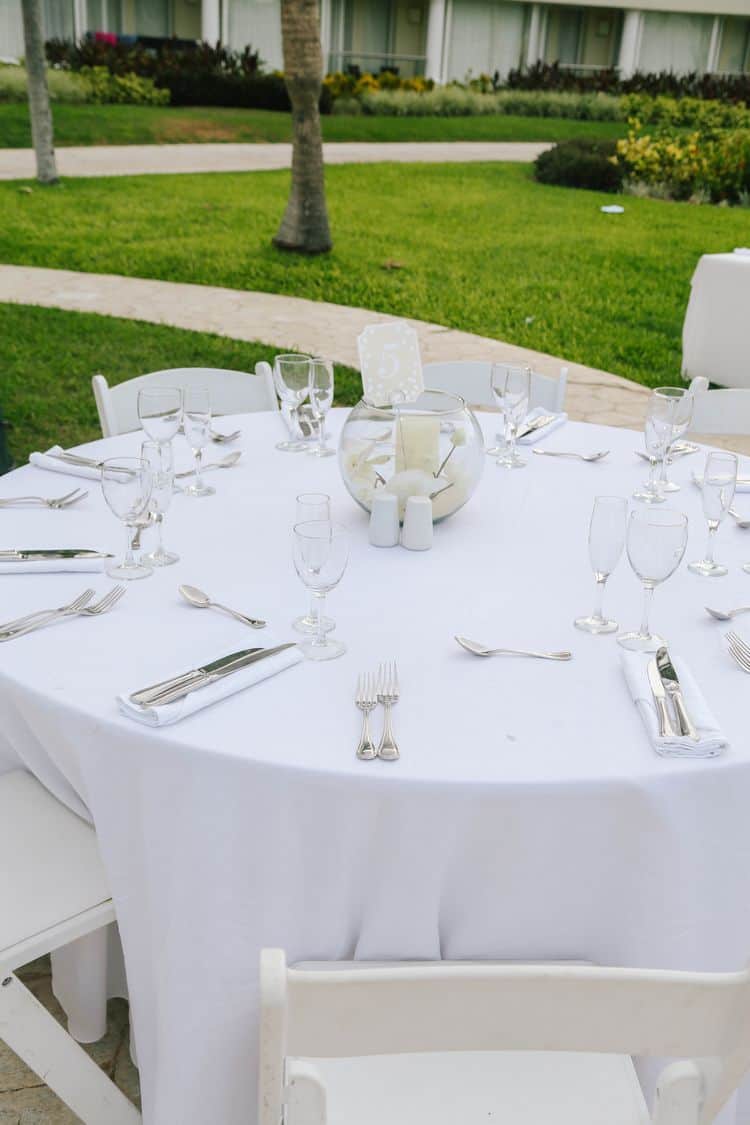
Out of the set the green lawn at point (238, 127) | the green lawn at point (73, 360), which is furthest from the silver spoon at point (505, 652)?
the green lawn at point (238, 127)

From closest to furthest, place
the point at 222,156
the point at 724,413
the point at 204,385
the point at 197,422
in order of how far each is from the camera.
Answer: the point at 197,422, the point at 204,385, the point at 724,413, the point at 222,156

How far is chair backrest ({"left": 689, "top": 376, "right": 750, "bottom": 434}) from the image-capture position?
3.86m

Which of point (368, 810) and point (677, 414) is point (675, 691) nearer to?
point (368, 810)

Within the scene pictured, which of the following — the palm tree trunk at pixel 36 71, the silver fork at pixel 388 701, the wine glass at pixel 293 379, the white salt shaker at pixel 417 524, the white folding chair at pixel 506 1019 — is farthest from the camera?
the palm tree trunk at pixel 36 71

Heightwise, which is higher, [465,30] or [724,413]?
[465,30]

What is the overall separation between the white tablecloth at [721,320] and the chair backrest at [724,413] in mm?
3955

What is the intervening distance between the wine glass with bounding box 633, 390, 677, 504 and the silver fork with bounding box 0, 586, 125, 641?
1.36m

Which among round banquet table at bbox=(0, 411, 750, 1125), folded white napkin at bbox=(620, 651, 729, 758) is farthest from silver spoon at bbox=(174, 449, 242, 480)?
folded white napkin at bbox=(620, 651, 729, 758)

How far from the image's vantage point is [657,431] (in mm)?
2859

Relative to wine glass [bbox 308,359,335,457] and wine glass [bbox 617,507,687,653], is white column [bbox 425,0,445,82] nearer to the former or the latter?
wine glass [bbox 308,359,335,457]

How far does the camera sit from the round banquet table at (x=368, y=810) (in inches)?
67.8

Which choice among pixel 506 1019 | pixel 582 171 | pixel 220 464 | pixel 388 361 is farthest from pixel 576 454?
pixel 582 171

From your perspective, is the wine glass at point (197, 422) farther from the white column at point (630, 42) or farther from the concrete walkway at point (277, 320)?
the white column at point (630, 42)

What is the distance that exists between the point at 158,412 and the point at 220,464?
323mm
